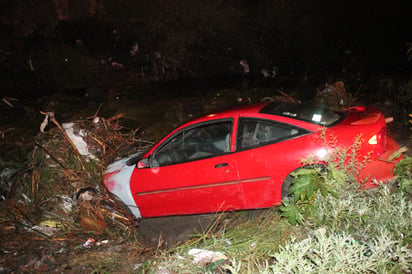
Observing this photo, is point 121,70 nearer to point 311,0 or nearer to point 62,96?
point 62,96

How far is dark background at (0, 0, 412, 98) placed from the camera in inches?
475

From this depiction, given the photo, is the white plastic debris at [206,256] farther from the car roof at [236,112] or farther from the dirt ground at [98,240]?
the car roof at [236,112]

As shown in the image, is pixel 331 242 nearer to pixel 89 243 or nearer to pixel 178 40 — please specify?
pixel 89 243

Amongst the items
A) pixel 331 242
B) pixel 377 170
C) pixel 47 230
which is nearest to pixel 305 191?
pixel 331 242

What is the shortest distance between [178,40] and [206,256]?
462 inches

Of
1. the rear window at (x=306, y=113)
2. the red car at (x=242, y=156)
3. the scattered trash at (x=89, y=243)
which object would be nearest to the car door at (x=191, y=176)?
the red car at (x=242, y=156)

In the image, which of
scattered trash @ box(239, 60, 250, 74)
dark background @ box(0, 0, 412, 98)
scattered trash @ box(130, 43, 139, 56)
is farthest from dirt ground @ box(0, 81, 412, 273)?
scattered trash @ box(130, 43, 139, 56)

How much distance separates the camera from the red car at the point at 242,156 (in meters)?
3.73

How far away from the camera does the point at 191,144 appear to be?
15.5 feet

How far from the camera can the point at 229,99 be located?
30.2ft

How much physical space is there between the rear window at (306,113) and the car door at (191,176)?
0.59 metres

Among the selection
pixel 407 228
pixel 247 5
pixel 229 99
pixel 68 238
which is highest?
pixel 247 5

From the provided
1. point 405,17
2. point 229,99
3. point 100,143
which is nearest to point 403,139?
point 229,99

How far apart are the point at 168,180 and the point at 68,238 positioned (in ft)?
6.25
